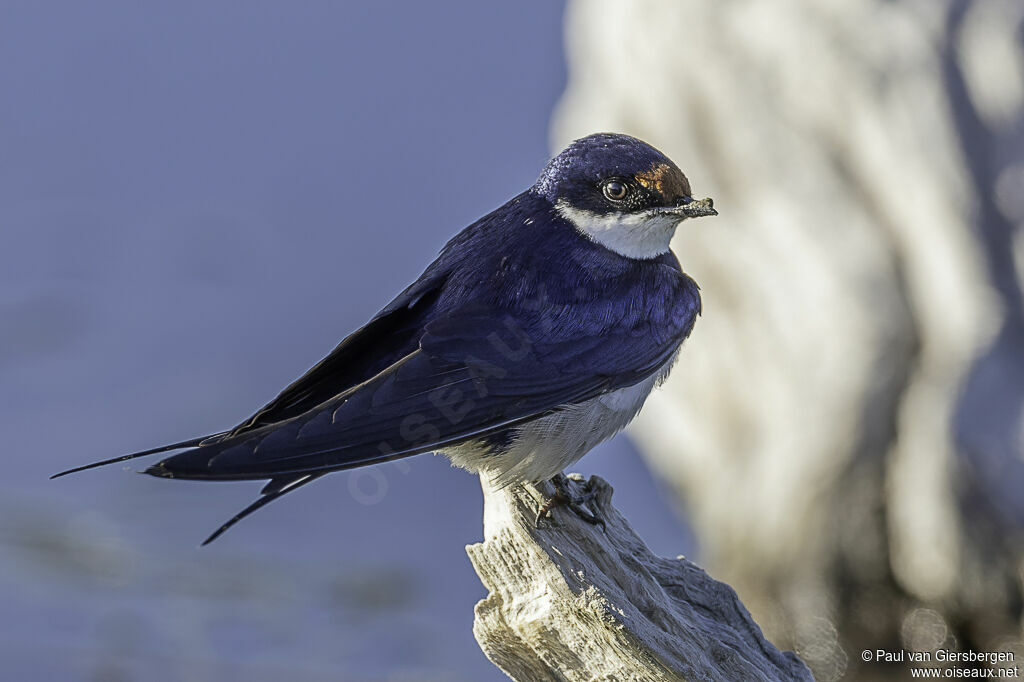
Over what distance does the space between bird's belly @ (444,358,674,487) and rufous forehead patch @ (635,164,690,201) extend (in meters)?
0.36

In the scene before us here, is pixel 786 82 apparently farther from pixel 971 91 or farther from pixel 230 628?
pixel 230 628

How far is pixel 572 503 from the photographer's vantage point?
2420mm

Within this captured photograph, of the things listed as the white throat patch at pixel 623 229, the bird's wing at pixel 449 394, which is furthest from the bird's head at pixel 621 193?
the bird's wing at pixel 449 394

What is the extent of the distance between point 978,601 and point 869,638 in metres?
0.40

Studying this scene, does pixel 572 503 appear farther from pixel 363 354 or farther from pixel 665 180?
pixel 665 180

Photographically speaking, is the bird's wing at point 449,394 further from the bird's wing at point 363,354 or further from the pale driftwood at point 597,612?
the pale driftwood at point 597,612

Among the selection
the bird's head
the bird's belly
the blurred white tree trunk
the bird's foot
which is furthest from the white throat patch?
the blurred white tree trunk

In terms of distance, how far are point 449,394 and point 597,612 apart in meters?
0.43

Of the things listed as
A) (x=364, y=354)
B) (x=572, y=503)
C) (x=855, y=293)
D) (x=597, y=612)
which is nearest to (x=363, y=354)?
(x=364, y=354)

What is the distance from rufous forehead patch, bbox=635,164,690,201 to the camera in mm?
2334

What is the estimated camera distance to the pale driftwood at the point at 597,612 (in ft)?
7.05

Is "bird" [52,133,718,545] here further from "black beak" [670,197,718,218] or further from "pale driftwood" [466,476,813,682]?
"pale driftwood" [466,476,813,682]

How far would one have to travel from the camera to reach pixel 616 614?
2.13 m

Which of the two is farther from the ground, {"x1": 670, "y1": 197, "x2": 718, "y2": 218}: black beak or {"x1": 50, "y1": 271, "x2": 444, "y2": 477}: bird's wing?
{"x1": 670, "y1": 197, "x2": 718, "y2": 218}: black beak
